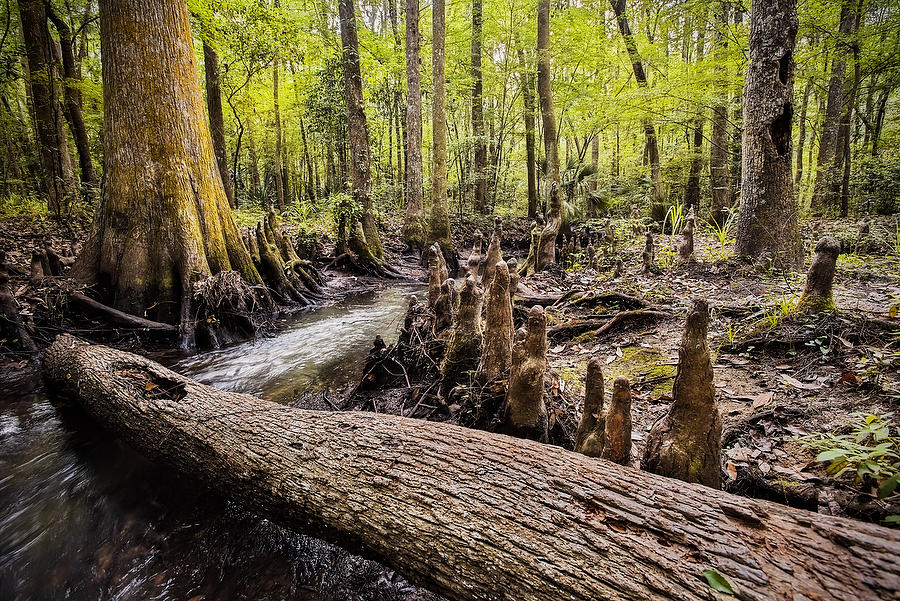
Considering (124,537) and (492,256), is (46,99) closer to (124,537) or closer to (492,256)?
(492,256)

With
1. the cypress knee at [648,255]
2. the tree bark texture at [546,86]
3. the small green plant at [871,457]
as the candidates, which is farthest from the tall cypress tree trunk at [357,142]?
the small green plant at [871,457]

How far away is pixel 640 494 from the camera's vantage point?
1658mm

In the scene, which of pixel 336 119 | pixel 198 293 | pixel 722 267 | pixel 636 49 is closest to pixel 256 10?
pixel 336 119

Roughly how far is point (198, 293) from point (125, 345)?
3.82ft

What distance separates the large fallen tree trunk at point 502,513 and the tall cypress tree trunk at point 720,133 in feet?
32.9

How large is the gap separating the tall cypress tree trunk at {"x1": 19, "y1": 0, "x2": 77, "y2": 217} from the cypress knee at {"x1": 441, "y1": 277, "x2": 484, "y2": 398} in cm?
1297

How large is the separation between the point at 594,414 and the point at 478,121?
1802cm

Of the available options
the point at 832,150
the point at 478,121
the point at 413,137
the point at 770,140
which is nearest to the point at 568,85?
the point at 478,121

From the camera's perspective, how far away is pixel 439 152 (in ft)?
37.8

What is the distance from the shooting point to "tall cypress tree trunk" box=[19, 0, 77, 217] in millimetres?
9641

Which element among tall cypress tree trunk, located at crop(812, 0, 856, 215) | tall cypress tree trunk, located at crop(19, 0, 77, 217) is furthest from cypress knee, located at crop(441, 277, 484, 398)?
tall cypress tree trunk, located at crop(812, 0, 856, 215)

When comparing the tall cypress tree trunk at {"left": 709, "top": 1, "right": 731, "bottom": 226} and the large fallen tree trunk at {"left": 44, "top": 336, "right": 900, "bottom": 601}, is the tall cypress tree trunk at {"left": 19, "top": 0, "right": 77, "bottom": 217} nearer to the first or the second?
the large fallen tree trunk at {"left": 44, "top": 336, "right": 900, "bottom": 601}

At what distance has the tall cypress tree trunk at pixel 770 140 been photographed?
4.93 meters

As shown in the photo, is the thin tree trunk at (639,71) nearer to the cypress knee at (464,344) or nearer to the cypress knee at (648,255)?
the cypress knee at (648,255)
